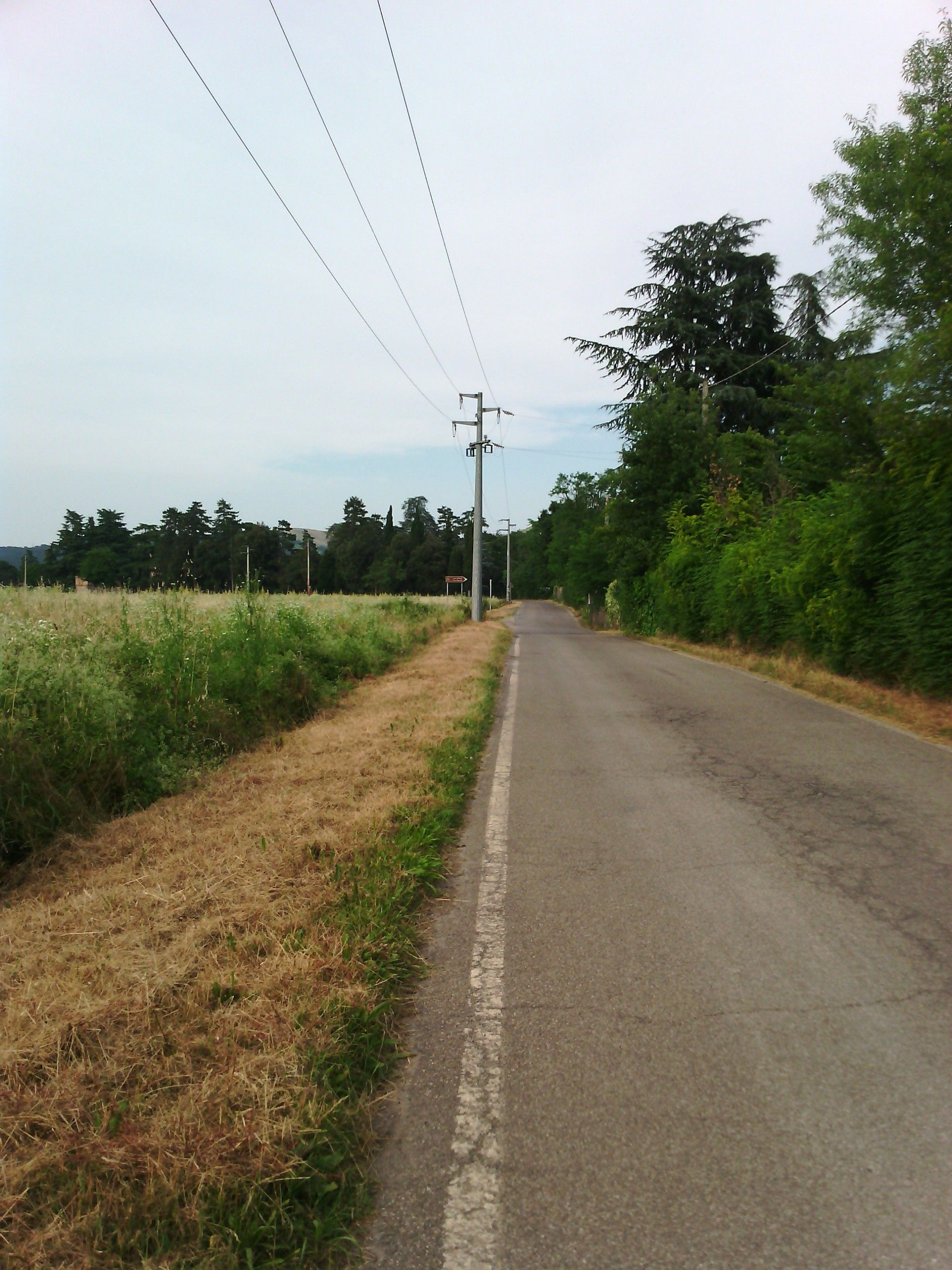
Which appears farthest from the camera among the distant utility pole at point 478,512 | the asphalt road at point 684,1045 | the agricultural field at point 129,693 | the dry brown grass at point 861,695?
the distant utility pole at point 478,512

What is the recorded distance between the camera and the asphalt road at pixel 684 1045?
2.18 metres

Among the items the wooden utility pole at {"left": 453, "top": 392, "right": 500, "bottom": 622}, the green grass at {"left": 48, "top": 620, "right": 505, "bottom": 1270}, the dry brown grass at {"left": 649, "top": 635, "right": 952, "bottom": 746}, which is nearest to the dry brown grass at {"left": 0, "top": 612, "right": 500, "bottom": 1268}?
the green grass at {"left": 48, "top": 620, "right": 505, "bottom": 1270}

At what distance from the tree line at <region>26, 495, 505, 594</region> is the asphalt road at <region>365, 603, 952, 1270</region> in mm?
8773

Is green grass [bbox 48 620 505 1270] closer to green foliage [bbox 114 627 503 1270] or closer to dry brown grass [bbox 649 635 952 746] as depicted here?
green foliage [bbox 114 627 503 1270]

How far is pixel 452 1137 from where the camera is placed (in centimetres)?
255

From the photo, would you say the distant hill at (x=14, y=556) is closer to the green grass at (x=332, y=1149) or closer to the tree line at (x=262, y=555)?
the tree line at (x=262, y=555)

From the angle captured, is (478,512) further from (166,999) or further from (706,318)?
(166,999)

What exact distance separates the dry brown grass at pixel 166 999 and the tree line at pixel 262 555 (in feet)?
24.2

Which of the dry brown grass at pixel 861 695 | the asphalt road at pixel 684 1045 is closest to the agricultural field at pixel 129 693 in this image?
the asphalt road at pixel 684 1045

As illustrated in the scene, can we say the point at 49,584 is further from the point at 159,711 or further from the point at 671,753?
the point at 671,753

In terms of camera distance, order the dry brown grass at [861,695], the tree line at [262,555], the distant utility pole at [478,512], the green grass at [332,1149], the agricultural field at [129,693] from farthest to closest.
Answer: the distant utility pole at [478,512]
the tree line at [262,555]
the dry brown grass at [861,695]
the agricultural field at [129,693]
the green grass at [332,1149]

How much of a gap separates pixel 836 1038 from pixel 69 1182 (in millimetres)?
2585

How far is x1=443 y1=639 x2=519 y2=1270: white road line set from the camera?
2.15 metres

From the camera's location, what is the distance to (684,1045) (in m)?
3.01
